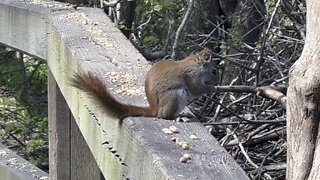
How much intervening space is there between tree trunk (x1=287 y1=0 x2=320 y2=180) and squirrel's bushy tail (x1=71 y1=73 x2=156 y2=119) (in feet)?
1.42

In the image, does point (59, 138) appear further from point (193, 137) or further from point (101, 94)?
point (193, 137)

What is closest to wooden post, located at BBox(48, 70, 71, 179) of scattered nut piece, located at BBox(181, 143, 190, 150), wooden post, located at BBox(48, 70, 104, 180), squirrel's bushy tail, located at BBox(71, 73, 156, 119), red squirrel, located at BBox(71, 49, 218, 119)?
wooden post, located at BBox(48, 70, 104, 180)

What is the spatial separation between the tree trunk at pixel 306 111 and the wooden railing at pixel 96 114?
9 centimetres

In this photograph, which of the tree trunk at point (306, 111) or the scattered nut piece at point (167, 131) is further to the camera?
the scattered nut piece at point (167, 131)

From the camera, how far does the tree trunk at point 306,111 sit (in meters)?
1.03

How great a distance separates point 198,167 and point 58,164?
95 centimetres

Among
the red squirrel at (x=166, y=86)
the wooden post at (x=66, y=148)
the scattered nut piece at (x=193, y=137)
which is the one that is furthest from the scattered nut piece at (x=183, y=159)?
the wooden post at (x=66, y=148)

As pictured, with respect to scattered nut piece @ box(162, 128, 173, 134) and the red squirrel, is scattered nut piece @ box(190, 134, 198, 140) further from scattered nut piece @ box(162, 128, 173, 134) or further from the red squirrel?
the red squirrel

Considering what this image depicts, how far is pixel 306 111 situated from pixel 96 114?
1.79 feet

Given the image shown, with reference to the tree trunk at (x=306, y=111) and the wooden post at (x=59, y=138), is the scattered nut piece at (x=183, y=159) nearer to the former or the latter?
the tree trunk at (x=306, y=111)

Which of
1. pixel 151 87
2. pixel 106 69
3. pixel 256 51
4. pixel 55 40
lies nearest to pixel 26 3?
pixel 55 40

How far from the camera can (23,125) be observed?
377 centimetres

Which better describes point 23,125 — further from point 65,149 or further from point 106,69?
point 106,69

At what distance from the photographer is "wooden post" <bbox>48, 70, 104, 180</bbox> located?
1.88 meters
